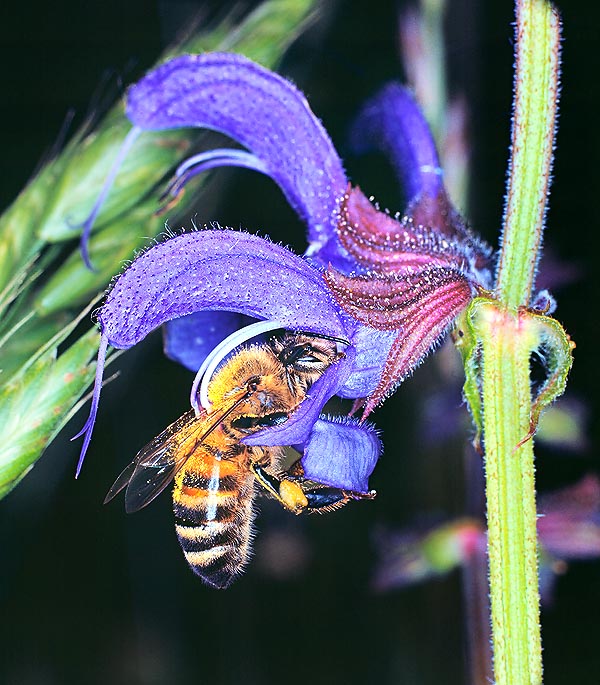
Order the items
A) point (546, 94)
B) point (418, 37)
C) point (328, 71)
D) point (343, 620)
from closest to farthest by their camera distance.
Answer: point (546, 94)
point (418, 37)
point (328, 71)
point (343, 620)

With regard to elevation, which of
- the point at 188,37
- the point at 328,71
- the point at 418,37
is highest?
the point at 328,71

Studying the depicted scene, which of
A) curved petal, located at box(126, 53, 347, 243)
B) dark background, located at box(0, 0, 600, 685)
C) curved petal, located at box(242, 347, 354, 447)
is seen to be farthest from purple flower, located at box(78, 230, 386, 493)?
dark background, located at box(0, 0, 600, 685)

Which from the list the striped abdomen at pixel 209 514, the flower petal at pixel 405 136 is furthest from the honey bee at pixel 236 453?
the flower petal at pixel 405 136

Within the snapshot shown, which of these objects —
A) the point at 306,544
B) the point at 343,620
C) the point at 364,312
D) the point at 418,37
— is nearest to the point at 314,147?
the point at 364,312

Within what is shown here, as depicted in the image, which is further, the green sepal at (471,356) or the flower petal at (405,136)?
the flower petal at (405,136)

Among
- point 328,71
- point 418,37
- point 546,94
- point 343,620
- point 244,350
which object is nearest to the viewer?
point 546,94

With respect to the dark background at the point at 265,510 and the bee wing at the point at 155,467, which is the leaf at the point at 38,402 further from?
the dark background at the point at 265,510

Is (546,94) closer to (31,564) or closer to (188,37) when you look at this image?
(188,37)

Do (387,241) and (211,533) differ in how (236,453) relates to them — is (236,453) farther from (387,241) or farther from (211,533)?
(387,241)
